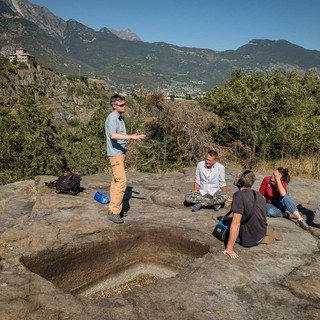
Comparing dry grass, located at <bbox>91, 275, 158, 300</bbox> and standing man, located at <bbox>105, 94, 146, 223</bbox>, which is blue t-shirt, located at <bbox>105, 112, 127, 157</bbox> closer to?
standing man, located at <bbox>105, 94, 146, 223</bbox>

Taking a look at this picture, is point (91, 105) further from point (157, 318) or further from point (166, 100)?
point (157, 318)

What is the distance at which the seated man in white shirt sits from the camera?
26.0 feet

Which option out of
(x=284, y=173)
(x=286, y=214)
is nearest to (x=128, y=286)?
(x=286, y=214)

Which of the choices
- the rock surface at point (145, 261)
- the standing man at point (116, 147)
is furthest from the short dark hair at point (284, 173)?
the standing man at point (116, 147)

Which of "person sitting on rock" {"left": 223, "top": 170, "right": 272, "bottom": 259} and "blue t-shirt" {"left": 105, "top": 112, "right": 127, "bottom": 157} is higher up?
"blue t-shirt" {"left": 105, "top": 112, "right": 127, "bottom": 157}

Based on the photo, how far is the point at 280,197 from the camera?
25.2ft

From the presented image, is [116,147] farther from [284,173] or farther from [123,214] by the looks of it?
[284,173]

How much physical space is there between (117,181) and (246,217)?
103 inches

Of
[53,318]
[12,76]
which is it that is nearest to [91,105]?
[12,76]

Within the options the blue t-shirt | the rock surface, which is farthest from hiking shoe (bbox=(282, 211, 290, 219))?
the blue t-shirt

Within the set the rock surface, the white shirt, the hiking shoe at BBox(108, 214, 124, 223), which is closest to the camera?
the rock surface

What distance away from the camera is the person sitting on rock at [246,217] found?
17.9ft

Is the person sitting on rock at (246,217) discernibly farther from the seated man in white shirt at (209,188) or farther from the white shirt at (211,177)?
the white shirt at (211,177)

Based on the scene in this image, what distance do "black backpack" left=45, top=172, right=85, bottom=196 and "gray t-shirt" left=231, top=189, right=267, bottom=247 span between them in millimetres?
4302
